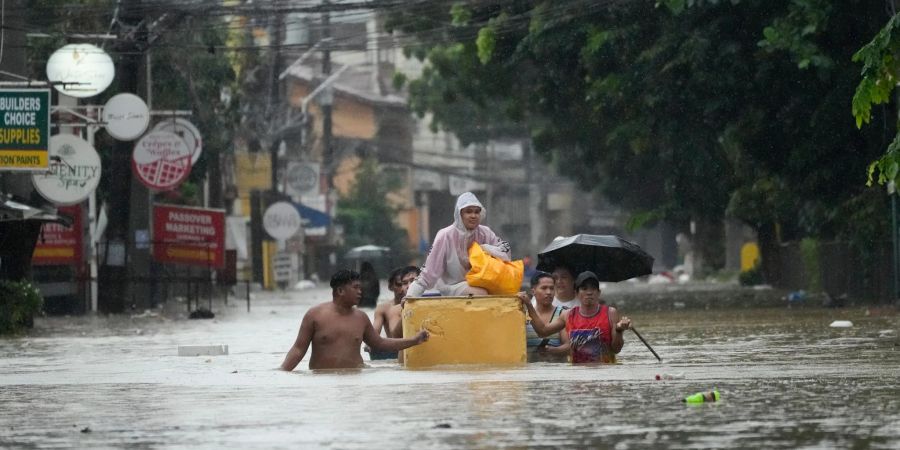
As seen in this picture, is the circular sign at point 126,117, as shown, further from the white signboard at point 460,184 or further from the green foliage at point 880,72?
the white signboard at point 460,184

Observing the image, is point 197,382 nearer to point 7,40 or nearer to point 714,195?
point 7,40

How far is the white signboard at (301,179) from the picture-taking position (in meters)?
68.2

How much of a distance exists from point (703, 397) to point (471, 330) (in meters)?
4.85

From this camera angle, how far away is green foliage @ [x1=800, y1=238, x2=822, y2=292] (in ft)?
135

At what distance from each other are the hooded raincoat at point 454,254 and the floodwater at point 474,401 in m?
0.85

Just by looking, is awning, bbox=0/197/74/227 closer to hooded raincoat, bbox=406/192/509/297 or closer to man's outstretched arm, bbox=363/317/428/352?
hooded raincoat, bbox=406/192/509/297

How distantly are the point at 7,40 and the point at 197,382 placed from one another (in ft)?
55.7

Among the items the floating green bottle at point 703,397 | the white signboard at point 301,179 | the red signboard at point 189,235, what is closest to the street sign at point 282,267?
the white signboard at point 301,179

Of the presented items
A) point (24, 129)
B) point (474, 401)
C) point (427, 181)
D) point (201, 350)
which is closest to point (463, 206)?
point (474, 401)

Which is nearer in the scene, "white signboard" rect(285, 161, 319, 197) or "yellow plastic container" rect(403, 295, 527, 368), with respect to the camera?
"yellow plastic container" rect(403, 295, 527, 368)

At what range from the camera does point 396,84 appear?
183 feet

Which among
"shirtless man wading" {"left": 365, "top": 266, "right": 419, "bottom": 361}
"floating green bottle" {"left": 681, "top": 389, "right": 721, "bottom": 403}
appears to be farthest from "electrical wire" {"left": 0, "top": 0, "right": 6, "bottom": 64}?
"floating green bottle" {"left": 681, "top": 389, "right": 721, "bottom": 403}

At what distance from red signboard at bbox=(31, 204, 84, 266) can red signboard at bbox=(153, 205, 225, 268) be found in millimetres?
2609

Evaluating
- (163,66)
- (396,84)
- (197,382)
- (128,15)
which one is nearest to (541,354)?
(197,382)
